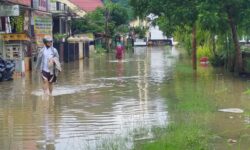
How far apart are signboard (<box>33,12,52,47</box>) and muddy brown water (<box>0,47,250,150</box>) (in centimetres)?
1511

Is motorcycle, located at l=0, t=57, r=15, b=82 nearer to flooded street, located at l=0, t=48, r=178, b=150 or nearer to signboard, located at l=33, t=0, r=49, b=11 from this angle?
flooded street, located at l=0, t=48, r=178, b=150

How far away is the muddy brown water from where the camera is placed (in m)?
9.29

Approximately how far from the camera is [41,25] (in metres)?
37.5

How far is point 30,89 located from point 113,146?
10.9 meters

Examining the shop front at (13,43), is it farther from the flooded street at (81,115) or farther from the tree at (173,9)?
the tree at (173,9)

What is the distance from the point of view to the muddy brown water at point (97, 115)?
9.29 m

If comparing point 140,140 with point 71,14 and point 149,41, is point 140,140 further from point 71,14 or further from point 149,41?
point 149,41

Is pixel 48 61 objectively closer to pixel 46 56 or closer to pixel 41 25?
pixel 46 56

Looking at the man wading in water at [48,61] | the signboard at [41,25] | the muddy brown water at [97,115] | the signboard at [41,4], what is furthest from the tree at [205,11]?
the signboard at [41,25]

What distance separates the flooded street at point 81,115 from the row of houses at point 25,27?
5047 millimetres

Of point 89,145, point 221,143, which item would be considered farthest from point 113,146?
point 221,143

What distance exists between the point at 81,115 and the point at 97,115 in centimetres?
35

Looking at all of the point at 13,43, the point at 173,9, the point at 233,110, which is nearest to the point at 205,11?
the point at 173,9

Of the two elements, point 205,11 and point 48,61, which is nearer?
point 48,61
